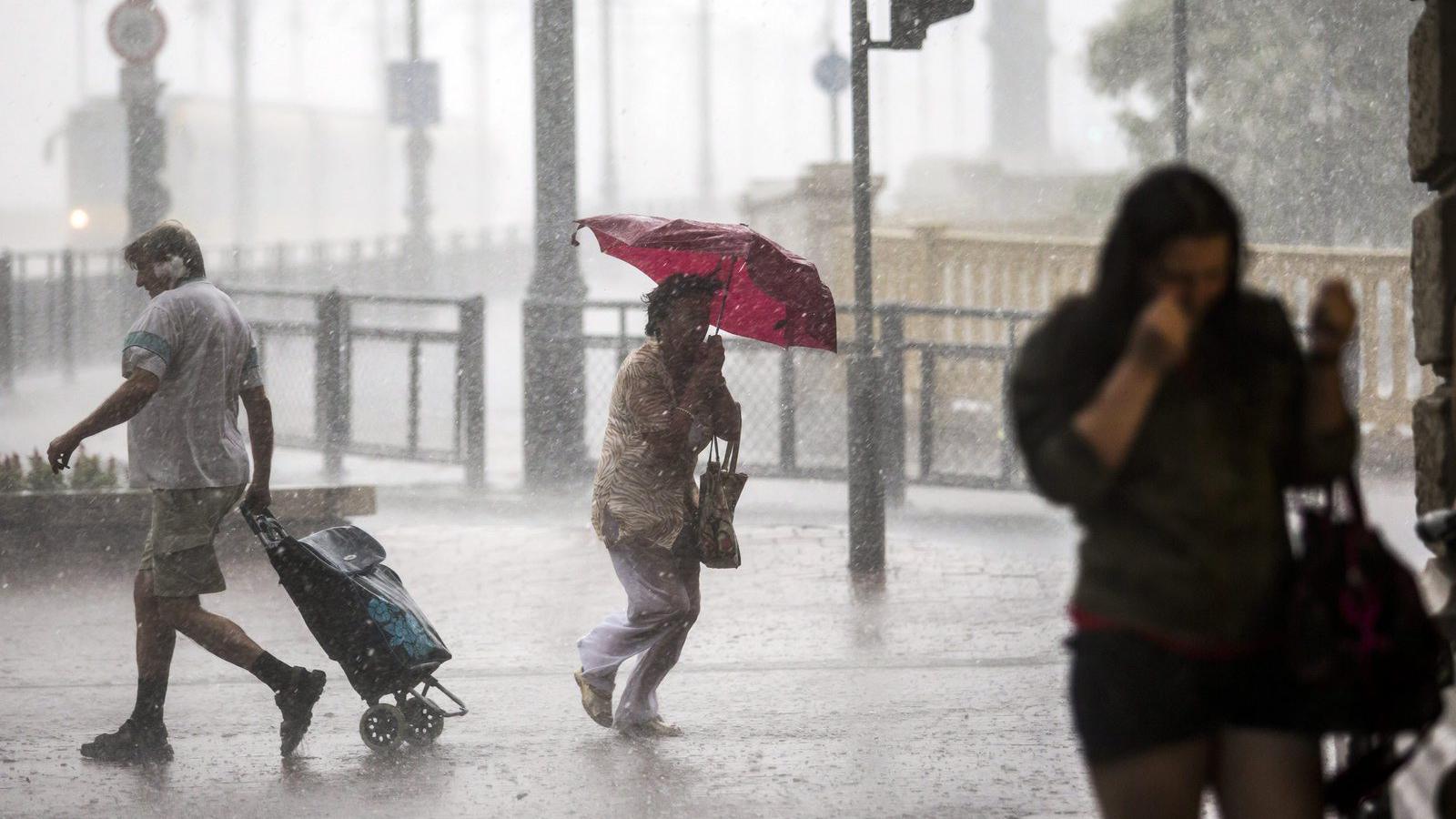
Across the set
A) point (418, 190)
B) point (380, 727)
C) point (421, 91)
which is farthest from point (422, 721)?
point (418, 190)

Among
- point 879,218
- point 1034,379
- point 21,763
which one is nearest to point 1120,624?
point 1034,379

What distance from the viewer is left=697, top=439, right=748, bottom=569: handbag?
5.75 metres

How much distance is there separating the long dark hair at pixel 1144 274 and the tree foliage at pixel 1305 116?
→ 19581 millimetres

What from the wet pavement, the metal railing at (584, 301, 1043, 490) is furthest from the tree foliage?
the wet pavement

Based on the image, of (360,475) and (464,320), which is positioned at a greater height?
(464,320)

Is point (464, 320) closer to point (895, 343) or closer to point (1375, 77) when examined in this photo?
point (895, 343)

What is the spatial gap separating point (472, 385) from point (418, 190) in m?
19.4

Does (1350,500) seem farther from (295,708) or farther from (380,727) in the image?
(295,708)

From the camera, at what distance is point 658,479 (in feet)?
19.0

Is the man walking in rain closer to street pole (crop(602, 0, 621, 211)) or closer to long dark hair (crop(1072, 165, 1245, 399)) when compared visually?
long dark hair (crop(1072, 165, 1245, 399))

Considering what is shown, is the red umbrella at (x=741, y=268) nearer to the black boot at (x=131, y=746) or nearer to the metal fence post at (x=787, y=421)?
the black boot at (x=131, y=746)

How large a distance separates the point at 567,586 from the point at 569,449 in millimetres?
3987

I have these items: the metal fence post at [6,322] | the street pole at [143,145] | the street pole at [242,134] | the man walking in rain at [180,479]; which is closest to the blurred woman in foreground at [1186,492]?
the man walking in rain at [180,479]

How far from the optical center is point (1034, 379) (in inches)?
107
